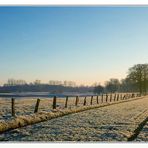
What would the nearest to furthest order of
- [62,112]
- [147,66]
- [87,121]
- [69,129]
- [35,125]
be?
[69,129] < [35,125] < [87,121] < [62,112] < [147,66]

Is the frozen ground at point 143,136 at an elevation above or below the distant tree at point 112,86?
below

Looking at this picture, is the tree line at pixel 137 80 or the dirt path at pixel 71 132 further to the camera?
the tree line at pixel 137 80

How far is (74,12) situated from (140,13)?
9.72 feet

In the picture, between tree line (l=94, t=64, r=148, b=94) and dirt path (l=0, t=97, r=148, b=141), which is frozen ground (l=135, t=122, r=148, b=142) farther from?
tree line (l=94, t=64, r=148, b=94)

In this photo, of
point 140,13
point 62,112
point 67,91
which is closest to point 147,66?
point 67,91

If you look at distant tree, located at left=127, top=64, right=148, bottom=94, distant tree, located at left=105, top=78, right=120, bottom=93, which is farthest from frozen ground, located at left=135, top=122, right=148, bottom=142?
distant tree, located at left=105, top=78, right=120, bottom=93

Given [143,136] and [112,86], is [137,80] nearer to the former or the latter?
[112,86]

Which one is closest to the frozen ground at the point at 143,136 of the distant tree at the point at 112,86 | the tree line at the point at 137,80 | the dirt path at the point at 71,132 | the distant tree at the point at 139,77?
the dirt path at the point at 71,132

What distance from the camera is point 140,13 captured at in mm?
17047

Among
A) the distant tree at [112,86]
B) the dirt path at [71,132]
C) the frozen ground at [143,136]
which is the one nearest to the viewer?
the frozen ground at [143,136]

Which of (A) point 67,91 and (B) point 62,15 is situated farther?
(A) point 67,91

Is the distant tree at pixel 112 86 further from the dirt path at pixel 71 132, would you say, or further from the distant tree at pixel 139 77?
the dirt path at pixel 71 132

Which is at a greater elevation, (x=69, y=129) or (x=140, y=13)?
(x=140, y=13)
